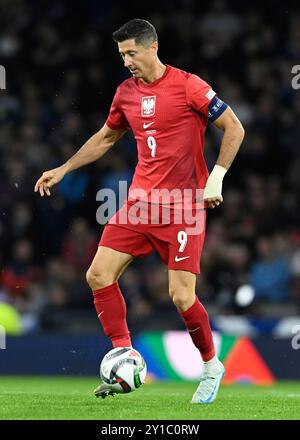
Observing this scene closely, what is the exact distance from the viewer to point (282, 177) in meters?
14.3

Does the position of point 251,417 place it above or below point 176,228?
below

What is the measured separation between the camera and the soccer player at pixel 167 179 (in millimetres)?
7598

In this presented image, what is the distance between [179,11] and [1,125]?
2977 millimetres

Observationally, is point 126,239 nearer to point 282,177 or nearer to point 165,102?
point 165,102

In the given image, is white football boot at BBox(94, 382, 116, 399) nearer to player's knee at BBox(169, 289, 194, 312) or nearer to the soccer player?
the soccer player

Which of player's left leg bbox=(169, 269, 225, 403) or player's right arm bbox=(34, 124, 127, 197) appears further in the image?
player's right arm bbox=(34, 124, 127, 197)

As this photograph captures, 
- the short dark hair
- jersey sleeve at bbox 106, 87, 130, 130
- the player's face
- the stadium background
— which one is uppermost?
the short dark hair

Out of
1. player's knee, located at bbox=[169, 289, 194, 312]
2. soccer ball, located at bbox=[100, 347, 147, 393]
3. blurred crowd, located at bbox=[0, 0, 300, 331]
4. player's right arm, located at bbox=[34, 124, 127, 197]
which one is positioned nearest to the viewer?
soccer ball, located at bbox=[100, 347, 147, 393]

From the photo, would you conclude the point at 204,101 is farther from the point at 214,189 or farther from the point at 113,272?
the point at 113,272

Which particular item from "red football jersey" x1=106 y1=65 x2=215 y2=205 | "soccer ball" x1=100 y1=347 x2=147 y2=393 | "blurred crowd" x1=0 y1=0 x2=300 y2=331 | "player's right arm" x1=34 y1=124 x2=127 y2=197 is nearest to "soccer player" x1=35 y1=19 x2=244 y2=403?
"red football jersey" x1=106 y1=65 x2=215 y2=205

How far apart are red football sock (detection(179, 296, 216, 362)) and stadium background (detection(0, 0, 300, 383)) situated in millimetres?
4247

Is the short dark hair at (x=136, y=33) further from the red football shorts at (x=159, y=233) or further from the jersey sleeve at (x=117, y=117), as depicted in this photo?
the red football shorts at (x=159, y=233)

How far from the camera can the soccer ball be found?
7422mm

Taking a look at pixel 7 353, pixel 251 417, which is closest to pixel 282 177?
pixel 7 353
